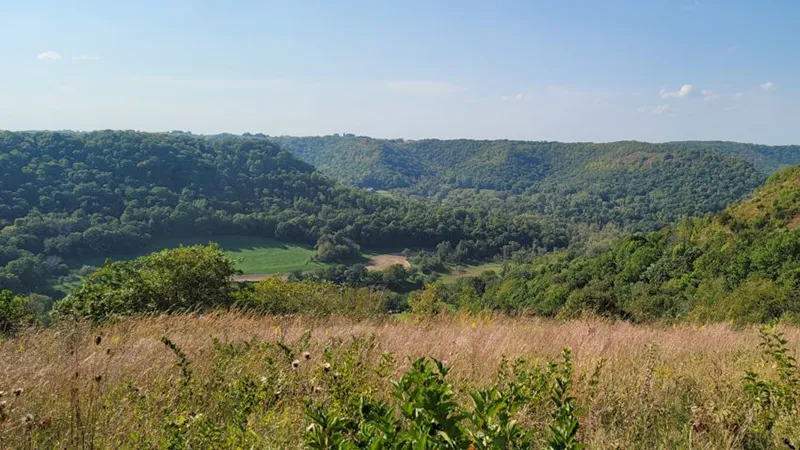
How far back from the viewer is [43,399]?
2.67 m

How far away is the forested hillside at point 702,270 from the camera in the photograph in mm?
22922

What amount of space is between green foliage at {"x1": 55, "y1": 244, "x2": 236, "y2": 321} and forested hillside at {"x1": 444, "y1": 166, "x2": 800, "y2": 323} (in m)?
12.7

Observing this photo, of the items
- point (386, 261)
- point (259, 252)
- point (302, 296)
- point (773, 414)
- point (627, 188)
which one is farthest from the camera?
point (627, 188)

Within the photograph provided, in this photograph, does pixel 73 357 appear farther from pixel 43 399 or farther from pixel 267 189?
pixel 267 189

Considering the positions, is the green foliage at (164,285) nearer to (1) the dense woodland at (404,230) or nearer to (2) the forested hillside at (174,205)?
(1) the dense woodland at (404,230)

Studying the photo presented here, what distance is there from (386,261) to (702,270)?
196ft

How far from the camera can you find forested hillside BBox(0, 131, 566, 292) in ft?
210

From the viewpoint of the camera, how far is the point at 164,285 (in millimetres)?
11484

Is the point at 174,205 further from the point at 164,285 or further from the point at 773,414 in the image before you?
the point at 773,414

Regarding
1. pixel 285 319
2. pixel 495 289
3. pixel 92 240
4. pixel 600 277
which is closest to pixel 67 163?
pixel 92 240

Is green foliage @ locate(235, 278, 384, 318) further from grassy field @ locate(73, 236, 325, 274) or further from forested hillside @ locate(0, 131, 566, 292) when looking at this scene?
grassy field @ locate(73, 236, 325, 274)

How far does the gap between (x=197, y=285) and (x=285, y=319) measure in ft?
24.1

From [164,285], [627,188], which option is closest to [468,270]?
[164,285]

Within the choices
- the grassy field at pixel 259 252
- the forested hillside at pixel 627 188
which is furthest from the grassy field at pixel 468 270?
the forested hillside at pixel 627 188
